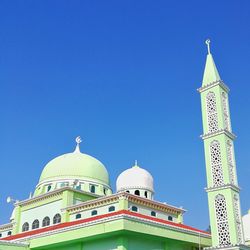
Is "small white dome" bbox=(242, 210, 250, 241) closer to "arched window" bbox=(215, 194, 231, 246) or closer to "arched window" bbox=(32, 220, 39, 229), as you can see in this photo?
"arched window" bbox=(215, 194, 231, 246)

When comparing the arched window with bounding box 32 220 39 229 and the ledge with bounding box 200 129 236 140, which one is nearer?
the ledge with bounding box 200 129 236 140

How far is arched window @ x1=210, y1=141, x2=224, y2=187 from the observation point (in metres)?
28.3

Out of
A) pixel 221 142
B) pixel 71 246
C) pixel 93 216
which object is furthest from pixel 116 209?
pixel 221 142

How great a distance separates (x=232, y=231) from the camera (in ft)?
86.3

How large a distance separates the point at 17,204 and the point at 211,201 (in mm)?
18573

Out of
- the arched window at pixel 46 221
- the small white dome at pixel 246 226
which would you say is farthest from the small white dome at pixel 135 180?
the small white dome at pixel 246 226

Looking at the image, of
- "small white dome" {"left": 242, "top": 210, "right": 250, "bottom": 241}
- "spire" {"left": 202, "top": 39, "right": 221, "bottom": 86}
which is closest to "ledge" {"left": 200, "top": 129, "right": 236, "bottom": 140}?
"spire" {"left": 202, "top": 39, "right": 221, "bottom": 86}

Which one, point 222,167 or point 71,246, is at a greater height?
point 222,167

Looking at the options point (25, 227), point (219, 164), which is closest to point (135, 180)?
point (25, 227)

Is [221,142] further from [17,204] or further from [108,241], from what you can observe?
[17,204]

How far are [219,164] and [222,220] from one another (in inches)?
148

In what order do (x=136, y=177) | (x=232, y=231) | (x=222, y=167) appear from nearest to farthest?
(x=232, y=231) → (x=222, y=167) → (x=136, y=177)

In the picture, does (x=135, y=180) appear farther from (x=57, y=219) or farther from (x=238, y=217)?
(x=238, y=217)

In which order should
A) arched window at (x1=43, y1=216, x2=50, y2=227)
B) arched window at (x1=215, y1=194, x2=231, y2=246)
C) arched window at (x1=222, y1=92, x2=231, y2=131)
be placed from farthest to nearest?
1. arched window at (x1=43, y1=216, x2=50, y2=227)
2. arched window at (x1=222, y1=92, x2=231, y2=131)
3. arched window at (x1=215, y1=194, x2=231, y2=246)
